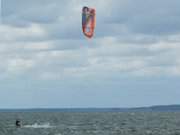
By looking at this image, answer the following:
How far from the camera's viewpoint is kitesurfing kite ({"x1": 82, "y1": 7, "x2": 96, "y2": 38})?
50312mm

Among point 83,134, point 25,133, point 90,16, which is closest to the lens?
point 90,16

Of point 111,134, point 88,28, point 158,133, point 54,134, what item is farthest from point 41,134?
point 88,28

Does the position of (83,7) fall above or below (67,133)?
above

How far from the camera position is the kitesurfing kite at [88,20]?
50.3 m

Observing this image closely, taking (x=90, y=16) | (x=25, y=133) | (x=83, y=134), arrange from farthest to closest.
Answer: (x=25, y=133) → (x=83, y=134) → (x=90, y=16)

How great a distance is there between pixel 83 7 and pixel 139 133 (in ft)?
130

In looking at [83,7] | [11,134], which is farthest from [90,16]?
[11,134]

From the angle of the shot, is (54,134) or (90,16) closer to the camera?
(90,16)

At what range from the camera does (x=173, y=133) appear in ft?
289

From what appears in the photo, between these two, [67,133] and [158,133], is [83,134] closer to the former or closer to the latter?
[67,133]

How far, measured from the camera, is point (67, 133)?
290 feet

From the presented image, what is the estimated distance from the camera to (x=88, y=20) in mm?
51281

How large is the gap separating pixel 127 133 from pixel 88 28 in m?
39.5

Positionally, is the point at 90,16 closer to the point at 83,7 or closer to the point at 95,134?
the point at 83,7
